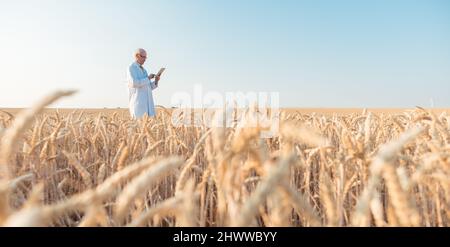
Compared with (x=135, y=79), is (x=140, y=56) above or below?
above

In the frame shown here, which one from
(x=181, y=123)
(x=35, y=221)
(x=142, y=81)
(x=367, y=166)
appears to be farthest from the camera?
(x=142, y=81)

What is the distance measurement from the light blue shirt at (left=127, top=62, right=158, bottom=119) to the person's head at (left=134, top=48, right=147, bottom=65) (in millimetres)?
77

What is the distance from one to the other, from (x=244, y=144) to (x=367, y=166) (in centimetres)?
59

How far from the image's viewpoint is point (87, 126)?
12.5 ft

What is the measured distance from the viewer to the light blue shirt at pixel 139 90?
5.98 metres

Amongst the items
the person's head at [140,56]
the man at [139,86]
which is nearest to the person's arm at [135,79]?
the man at [139,86]

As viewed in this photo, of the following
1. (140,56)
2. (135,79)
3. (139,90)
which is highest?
(140,56)

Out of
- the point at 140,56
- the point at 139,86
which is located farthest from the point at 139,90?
the point at 140,56

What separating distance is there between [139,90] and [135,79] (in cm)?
35

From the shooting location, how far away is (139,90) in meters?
6.32

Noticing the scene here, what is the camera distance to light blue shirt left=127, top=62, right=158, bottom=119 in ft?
19.6

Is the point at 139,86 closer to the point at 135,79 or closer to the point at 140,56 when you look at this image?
the point at 135,79
